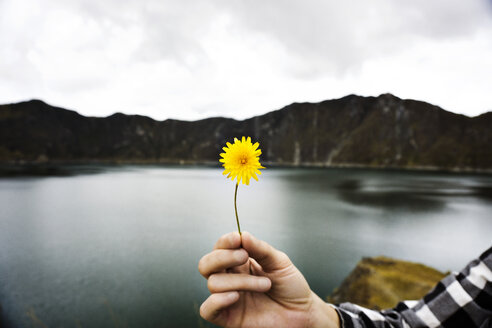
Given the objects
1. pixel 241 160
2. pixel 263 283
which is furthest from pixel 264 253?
pixel 241 160

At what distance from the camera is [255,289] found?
4.06ft

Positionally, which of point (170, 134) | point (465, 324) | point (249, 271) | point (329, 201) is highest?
point (170, 134)

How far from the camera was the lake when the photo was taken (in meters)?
10.8

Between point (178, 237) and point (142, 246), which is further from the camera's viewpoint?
point (178, 237)

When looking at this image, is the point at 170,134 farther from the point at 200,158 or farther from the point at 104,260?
the point at 104,260

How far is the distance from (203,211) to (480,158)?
140 metres

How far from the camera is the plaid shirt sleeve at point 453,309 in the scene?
63.8 inches

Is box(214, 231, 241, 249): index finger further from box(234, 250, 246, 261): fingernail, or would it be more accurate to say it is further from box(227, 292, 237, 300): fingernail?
box(227, 292, 237, 300): fingernail

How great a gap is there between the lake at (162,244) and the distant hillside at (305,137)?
8646cm

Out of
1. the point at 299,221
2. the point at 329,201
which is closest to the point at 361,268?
the point at 299,221

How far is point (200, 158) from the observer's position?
172125 mm

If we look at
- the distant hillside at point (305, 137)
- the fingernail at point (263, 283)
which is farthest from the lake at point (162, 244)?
the distant hillside at point (305, 137)

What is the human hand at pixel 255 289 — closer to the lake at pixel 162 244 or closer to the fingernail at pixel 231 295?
the fingernail at pixel 231 295

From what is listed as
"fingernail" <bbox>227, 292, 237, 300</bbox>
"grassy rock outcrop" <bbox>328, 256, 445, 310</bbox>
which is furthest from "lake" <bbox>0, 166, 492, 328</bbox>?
"fingernail" <bbox>227, 292, 237, 300</bbox>
